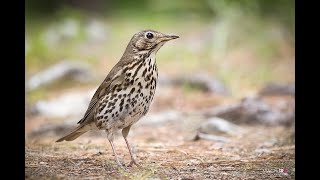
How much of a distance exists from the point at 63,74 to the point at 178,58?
196 cm

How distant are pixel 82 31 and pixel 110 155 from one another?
6292 mm

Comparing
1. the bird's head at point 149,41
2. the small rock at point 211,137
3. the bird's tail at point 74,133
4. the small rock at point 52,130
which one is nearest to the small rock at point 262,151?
the small rock at point 211,137

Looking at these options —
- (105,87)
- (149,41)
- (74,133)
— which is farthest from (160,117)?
(149,41)

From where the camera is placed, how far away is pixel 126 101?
5.79m

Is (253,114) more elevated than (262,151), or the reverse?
(253,114)

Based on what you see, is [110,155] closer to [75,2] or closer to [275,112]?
[275,112]

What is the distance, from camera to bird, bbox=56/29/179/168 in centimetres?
578

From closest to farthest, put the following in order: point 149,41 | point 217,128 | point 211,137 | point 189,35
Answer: point 149,41, point 211,137, point 217,128, point 189,35

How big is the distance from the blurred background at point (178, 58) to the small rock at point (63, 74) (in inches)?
0.6

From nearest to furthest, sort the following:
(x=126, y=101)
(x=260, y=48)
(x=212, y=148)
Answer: (x=126, y=101)
(x=212, y=148)
(x=260, y=48)

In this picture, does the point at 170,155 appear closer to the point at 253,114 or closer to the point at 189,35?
the point at 253,114

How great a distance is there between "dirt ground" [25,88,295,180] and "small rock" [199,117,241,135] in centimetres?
11

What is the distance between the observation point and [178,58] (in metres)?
10.9
